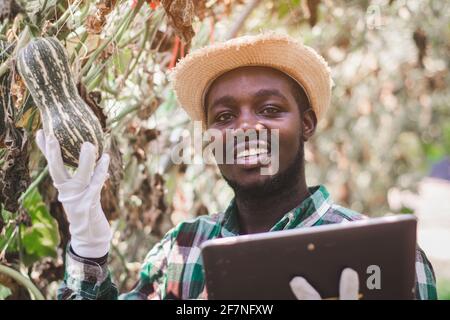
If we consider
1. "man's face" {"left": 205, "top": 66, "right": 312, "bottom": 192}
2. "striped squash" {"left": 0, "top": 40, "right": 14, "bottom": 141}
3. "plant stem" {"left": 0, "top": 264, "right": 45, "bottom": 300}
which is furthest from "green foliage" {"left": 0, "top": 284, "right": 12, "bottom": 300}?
"man's face" {"left": 205, "top": 66, "right": 312, "bottom": 192}

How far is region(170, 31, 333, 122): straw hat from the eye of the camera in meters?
2.10

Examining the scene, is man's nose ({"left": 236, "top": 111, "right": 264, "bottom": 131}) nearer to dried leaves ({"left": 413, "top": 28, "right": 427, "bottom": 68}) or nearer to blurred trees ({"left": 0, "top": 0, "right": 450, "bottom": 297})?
blurred trees ({"left": 0, "top": 0, "right": 450, "bottom": 297})

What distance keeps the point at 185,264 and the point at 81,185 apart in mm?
527

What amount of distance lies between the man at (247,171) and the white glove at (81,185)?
5 centimetres

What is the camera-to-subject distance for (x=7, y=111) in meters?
1.87

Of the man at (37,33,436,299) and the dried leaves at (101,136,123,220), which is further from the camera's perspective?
the dried leaves at (101,136,123,220)

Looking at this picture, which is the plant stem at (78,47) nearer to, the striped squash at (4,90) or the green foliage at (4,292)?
the striped squash at (4,90)

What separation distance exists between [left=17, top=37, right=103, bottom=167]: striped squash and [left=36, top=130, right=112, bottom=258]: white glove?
29 mm

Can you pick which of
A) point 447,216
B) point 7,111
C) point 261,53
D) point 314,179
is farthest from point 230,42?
point 447,216

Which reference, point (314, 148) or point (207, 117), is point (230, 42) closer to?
point (207, 117)

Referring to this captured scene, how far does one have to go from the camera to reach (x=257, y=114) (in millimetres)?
2023

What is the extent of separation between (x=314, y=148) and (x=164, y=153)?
3674 millimetres

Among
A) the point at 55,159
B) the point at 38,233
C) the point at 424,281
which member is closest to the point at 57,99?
the point at 55,159

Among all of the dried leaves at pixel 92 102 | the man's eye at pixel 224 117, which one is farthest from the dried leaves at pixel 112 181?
the man's eye at pixel 224 117
